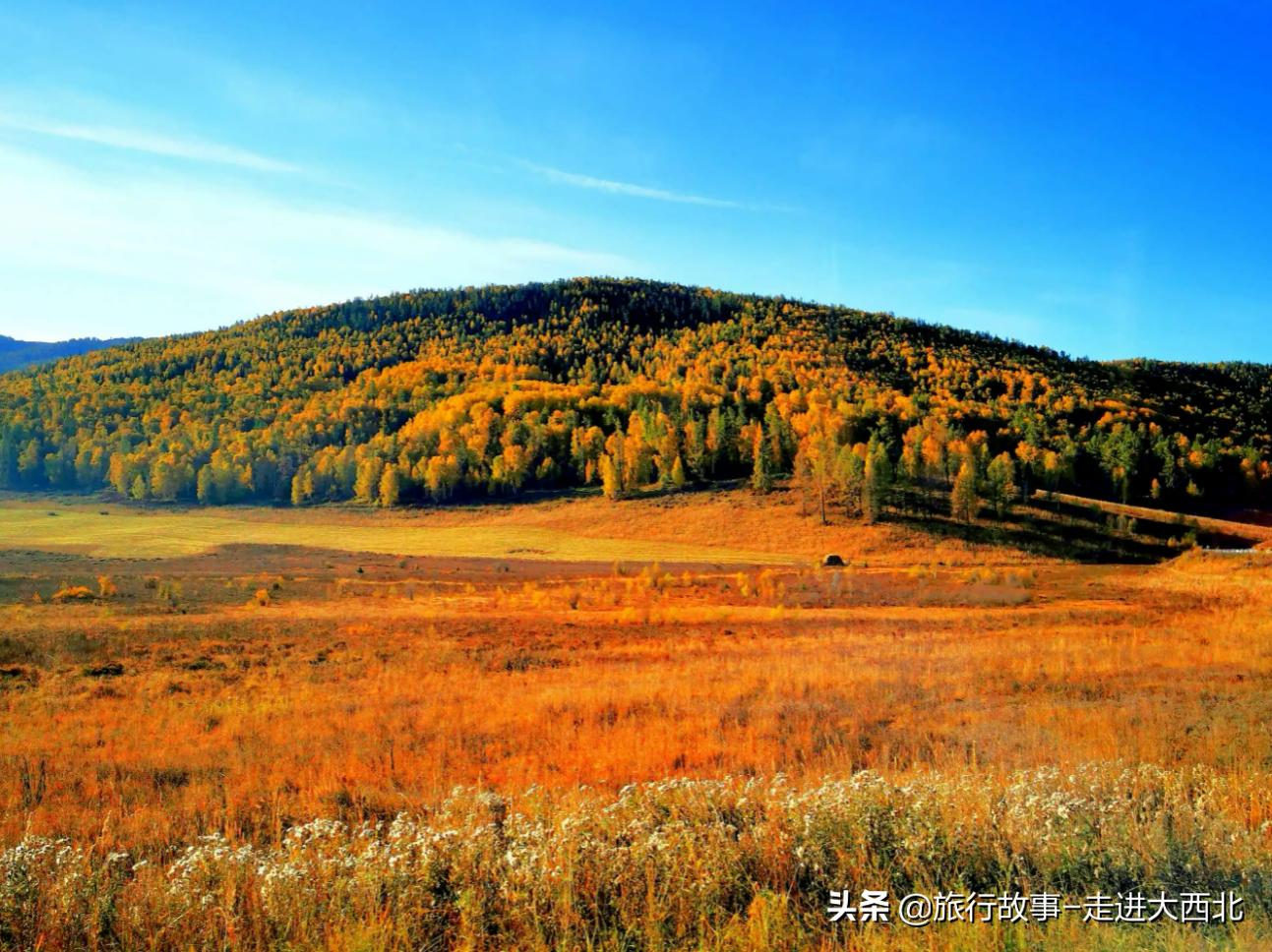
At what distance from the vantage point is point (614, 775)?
27.3 feet

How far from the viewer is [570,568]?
179 feet

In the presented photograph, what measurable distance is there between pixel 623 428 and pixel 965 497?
71.9 m

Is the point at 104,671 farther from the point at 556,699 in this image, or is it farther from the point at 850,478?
the point at 850,478

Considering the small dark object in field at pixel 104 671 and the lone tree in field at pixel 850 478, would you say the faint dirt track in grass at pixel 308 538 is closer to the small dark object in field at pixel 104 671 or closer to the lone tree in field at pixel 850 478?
the lone tree in field at pixel 850 478

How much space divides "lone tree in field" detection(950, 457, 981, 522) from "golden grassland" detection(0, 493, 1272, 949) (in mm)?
50653

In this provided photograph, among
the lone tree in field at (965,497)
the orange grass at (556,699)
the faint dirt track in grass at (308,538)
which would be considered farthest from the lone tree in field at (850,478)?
the orange grass at (556,699)

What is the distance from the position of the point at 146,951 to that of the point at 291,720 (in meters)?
7.90

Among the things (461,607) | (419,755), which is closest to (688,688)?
(419,755)

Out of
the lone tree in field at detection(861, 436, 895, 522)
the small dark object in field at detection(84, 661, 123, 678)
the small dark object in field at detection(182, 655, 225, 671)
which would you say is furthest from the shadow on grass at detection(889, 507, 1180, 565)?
the small dark object in field at detection(84, 661, 123, 678)

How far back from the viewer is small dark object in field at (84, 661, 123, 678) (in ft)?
53.5

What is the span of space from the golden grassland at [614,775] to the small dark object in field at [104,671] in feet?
0.21

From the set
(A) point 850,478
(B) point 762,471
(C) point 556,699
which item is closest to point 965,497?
(A) point 850,478

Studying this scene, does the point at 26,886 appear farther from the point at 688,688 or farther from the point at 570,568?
the point at 570,568

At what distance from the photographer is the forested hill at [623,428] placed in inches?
3885
